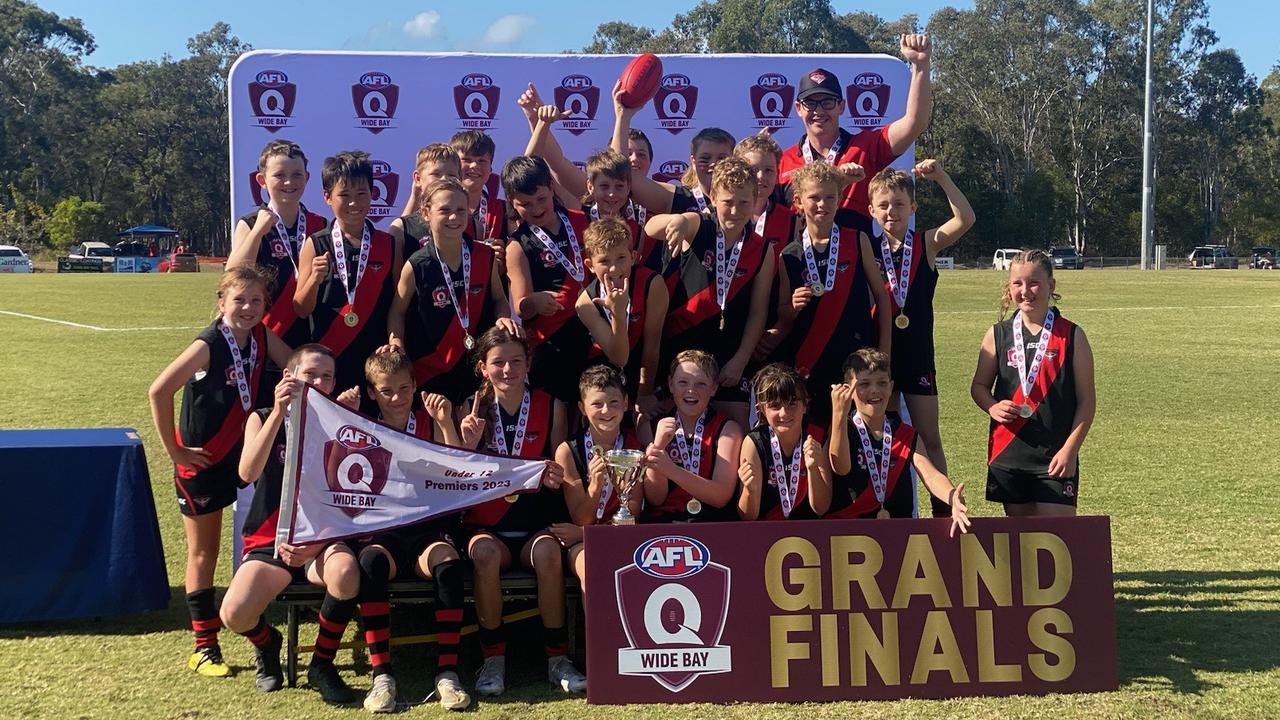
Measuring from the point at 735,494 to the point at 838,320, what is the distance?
3.30ft

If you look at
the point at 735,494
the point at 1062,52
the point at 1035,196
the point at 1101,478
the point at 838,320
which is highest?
the point at 1062,52

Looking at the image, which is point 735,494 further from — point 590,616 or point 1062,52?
point 1062,52

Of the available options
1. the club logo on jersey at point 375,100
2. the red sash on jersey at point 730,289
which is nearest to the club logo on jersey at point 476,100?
the club logo on jersey at point 375,100

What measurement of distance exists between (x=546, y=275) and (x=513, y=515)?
3.93 ft

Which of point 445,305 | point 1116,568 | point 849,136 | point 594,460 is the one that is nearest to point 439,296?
point 445,305

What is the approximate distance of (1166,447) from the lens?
953 centimetres

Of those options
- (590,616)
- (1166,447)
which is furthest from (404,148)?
(1166,447)

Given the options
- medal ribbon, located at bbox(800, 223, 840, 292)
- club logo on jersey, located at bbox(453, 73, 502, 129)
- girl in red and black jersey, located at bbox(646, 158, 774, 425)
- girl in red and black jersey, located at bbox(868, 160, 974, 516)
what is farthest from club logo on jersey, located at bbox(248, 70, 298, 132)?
girl in red and black jersey, located at bbox(868, 160, 974, 516)

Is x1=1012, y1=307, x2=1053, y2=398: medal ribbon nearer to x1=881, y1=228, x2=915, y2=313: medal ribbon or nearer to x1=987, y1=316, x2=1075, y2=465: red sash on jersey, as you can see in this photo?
x1=987, y1=316, x2=1075, y2=465: red sash on jersey

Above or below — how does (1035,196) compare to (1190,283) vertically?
above

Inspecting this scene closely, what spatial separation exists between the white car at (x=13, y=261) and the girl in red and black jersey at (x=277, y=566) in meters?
56.4

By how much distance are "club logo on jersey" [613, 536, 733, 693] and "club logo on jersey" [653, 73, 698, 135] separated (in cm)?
349

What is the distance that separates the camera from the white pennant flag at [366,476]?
4258 millimetres

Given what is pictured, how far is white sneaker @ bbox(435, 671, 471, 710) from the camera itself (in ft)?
13.5
